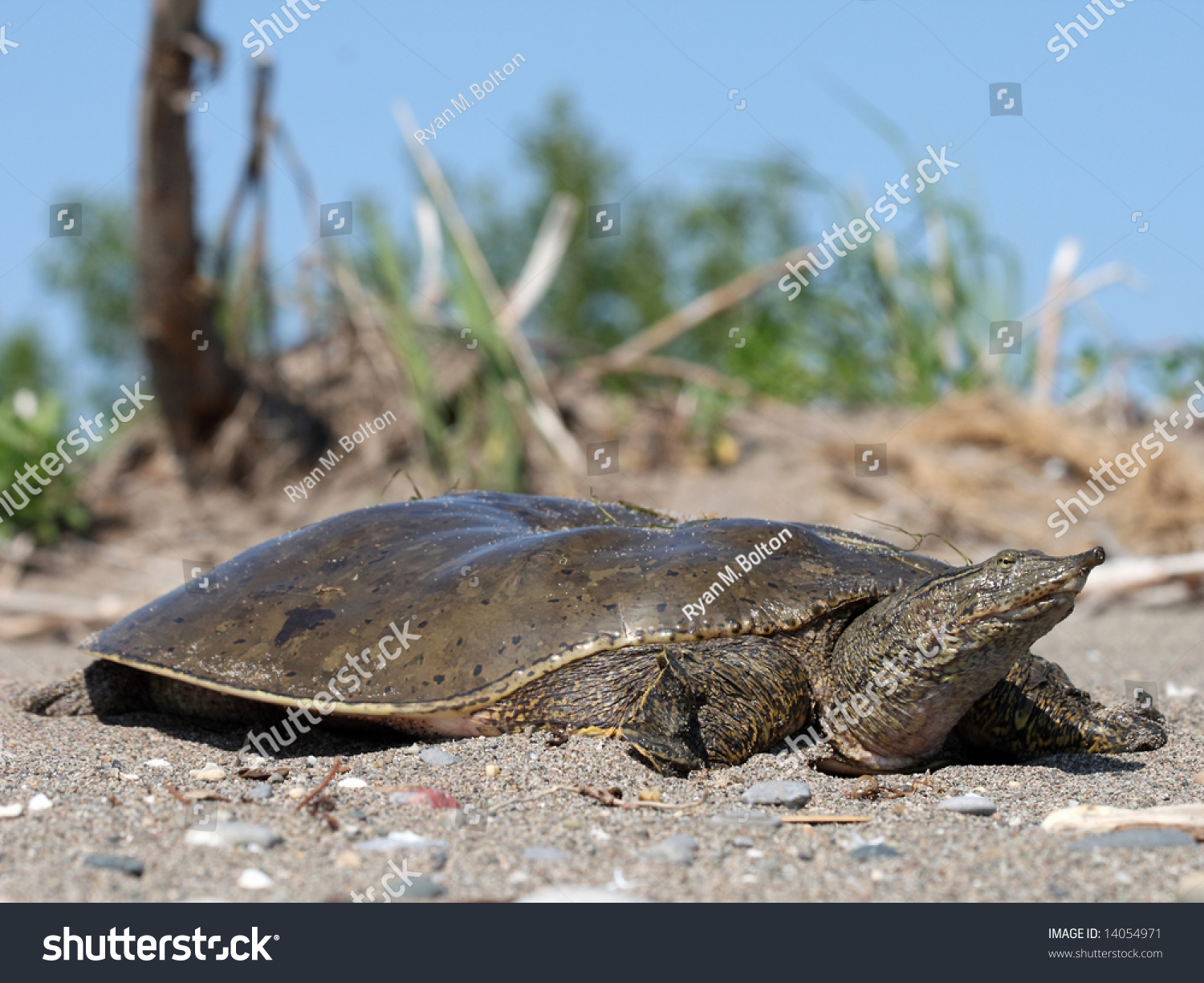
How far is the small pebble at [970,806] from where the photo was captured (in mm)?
2197

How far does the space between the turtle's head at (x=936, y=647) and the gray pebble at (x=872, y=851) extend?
0.58m

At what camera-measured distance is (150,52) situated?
22.7 feet

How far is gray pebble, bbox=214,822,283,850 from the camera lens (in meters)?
1.90

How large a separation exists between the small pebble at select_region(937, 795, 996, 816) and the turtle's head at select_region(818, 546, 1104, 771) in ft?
0.94

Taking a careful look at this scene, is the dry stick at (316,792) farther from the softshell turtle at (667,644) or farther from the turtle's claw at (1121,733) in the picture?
the turtle's claw at (1121,733)

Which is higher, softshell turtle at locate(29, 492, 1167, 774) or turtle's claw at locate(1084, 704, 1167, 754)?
softshell turtle at locate(29, 492, 1167, 774)

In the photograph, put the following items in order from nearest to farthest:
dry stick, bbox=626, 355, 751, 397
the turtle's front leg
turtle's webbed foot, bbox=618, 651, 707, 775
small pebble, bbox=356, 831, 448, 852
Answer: small pebble, bbox=356, 831, 448, 852
turtle's webbed foot, bbox=618, 651, 707, 775
the turtle's front leg
dry stick, bbox=626, 355, 751, 397

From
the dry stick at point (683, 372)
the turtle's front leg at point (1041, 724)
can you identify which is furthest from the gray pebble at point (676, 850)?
the dry stick at point (683, 372)

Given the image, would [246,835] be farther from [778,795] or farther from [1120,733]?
[1120,733]

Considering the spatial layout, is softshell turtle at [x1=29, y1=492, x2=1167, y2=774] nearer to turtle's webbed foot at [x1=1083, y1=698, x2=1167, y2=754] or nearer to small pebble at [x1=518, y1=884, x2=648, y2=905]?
turtle's webbed foot at [x1=1083, y1=698, x2=1167, y2=754]

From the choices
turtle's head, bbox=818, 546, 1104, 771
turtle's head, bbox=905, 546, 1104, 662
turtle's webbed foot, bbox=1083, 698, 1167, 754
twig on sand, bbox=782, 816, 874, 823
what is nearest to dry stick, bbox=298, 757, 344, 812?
twig on sand, bbox=782, 816, 874, 823

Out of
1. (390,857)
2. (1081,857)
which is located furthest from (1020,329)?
(390,857)

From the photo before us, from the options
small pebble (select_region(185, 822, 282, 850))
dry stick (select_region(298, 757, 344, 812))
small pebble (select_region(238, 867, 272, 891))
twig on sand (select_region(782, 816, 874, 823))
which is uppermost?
twig on sand (select_region(782, 816, 874, 823))
